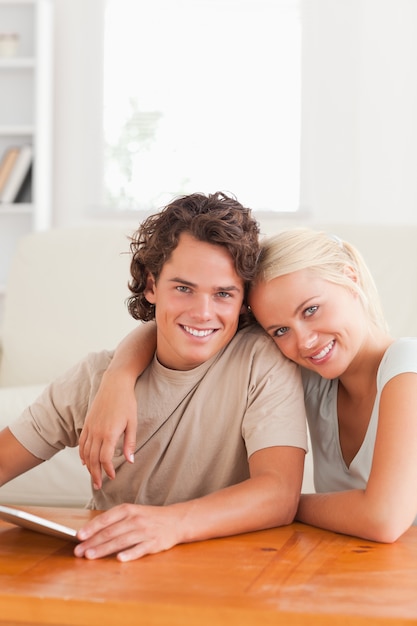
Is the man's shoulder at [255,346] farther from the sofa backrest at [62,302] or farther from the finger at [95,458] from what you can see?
the sofa backrest at [62,302]

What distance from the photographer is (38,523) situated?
3.51 ft

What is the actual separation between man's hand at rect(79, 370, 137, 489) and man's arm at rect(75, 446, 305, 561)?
150 mm

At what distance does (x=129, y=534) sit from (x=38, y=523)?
0.11m

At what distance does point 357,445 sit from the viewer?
148 centimetres

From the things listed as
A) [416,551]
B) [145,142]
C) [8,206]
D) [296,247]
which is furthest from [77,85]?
[416,551]

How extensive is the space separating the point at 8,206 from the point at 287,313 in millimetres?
3073

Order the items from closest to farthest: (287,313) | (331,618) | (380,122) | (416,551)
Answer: (331,618) → (416,551) → (287,313) → (380,122)

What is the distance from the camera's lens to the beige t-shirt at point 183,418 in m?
1.44

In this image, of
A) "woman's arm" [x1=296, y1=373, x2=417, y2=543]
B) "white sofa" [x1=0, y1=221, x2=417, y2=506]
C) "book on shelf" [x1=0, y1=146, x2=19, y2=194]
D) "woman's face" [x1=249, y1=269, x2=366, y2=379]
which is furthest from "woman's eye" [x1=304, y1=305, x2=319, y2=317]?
"book on shelf" [x1=0, y1=146, x2=19, y2=194]

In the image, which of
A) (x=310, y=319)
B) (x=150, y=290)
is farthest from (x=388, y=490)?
(x=150, y=290)

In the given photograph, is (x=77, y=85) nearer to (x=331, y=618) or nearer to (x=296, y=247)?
(x=296, y=247)

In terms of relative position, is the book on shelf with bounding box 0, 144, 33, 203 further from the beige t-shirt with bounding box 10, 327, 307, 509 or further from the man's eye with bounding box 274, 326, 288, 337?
the man's eye with bounding box 274, 326, 288, 337

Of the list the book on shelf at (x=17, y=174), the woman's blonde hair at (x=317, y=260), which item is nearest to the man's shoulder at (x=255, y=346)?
the woman's blonde hair at (x=317, y=260)

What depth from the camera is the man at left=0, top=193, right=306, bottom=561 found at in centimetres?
139
